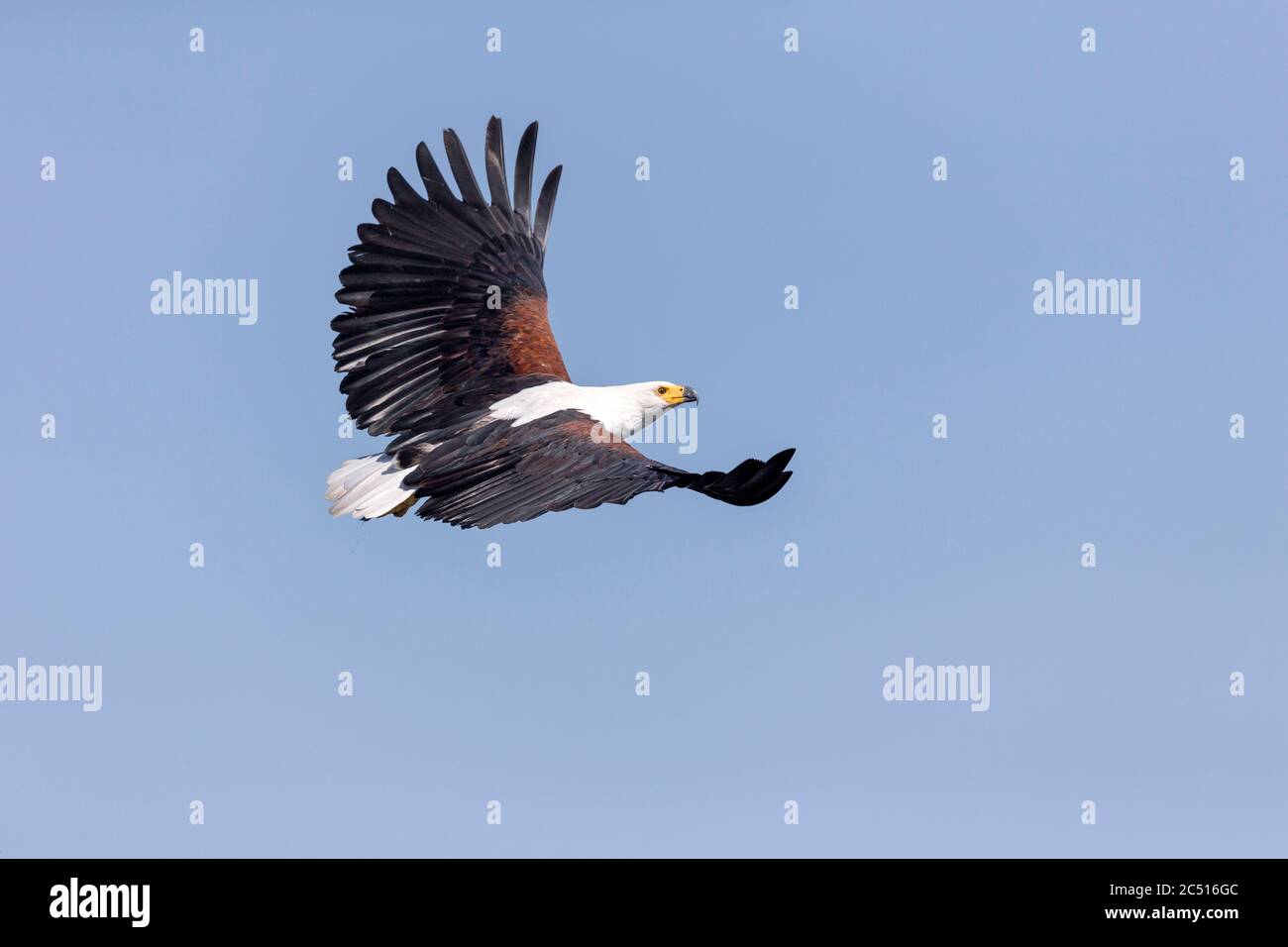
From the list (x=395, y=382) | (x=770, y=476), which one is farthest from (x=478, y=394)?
(x=770, y=476)

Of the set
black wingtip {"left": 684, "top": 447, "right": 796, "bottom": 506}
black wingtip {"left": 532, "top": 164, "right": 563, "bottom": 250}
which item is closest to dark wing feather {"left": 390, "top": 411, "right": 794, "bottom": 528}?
black wingtip {"left": 684, "top": 447, "right": 796, "bottom": 506}

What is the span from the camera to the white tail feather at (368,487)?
18.2 metres

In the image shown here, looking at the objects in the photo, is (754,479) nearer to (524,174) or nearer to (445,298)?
(445,298)

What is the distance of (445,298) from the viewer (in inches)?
791

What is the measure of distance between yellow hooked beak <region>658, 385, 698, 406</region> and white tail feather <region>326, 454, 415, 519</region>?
2897mm

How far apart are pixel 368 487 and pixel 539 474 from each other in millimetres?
2260

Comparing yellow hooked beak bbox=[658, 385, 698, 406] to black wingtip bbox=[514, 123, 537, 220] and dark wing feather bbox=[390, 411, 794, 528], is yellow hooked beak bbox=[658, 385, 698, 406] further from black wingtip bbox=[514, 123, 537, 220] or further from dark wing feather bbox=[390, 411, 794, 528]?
black wingtip bbox=[514, 123, 537, 220]

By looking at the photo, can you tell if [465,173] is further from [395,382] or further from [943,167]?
[943,167]

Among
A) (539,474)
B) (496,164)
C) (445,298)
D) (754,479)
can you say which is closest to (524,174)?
(496,164)

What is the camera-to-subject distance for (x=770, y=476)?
1579 centimetres

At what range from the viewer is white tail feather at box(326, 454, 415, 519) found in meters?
18.2

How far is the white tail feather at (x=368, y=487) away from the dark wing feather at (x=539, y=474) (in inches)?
8.1
